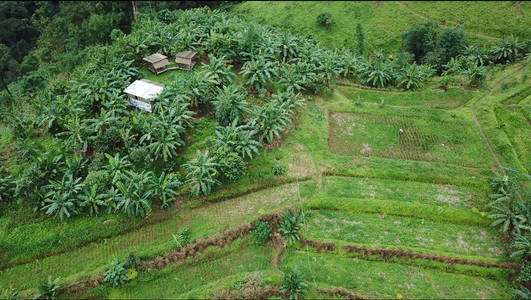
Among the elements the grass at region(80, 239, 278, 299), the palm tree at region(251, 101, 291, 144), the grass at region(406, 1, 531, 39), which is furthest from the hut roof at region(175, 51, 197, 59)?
the grass at region(406, 1, 531, 39)

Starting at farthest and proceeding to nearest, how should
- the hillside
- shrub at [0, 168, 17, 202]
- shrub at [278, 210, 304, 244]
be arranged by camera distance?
the hillside < shrub at [0, 168, 17, 202] < shrub at [278, 210, 304, 244]

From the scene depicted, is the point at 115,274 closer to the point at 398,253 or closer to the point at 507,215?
the point at 398,253

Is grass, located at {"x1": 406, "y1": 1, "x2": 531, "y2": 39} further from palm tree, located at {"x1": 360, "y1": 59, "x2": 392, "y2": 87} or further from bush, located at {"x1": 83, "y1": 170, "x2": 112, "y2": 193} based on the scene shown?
bush, located at {"x1": 83, "y1": 170, "x2": 112, "y2": 193}

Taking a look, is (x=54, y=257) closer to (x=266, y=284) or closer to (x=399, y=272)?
(x=266, y=284)

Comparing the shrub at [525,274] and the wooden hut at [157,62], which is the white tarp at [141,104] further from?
the shrub at [525,274]

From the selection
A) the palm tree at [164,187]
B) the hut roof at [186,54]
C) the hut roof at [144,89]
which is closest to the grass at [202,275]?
the palm tree at [164,187]
